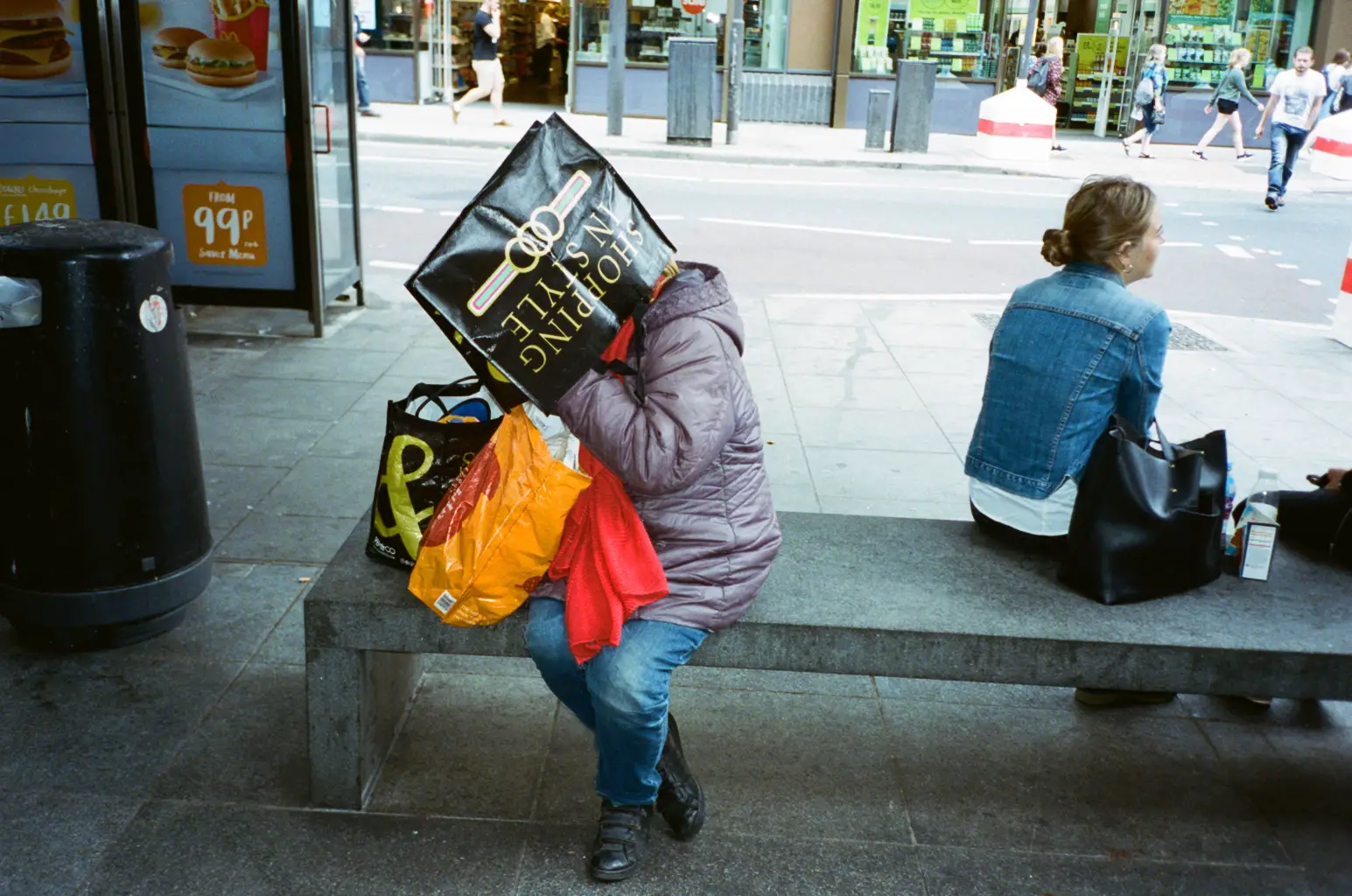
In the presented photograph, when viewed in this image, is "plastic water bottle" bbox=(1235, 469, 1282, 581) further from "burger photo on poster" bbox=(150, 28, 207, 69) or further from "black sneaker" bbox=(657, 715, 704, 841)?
"burger photo on poster" bbox=(150, 28, 207, 69)

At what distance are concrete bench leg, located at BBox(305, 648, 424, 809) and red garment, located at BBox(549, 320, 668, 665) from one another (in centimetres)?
60

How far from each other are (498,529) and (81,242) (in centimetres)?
161

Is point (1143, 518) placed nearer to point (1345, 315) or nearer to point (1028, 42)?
point (1345, 315)

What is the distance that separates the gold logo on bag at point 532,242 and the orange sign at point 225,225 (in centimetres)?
519

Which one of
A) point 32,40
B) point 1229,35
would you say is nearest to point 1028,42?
point 1229,35

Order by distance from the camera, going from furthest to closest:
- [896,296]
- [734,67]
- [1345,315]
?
[734,67] → [896,296] → [1345,315]

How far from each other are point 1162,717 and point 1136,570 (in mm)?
827

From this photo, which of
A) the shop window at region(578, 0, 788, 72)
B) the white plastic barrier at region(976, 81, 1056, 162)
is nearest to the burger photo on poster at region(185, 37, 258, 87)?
the shop window at region(578, 0, 788, 72)

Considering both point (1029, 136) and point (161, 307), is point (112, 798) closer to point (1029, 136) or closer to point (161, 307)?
point (161, 307)

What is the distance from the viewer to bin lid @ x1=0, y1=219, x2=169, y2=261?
339 centimetres

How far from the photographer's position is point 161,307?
360 centimetres

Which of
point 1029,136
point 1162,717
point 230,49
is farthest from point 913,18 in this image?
point 1162,717

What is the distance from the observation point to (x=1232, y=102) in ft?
65.3

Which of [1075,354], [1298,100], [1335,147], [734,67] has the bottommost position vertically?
[1335,147]
